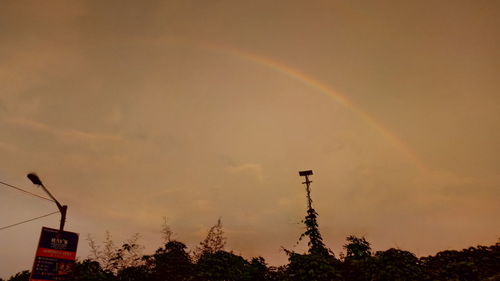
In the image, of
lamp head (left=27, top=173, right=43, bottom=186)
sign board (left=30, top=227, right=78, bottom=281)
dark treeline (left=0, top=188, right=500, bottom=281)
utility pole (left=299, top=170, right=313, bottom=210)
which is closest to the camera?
dark treeline (left=0, top=188, right=500, bottom=281)

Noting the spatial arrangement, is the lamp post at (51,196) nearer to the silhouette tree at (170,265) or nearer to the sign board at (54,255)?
the sign board at (54,255)

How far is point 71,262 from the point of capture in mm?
17406

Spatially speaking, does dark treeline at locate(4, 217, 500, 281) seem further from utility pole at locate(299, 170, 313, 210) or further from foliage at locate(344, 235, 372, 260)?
utility pole at locate(299, 170, 313, 210)

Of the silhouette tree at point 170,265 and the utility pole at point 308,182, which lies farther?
the utility pole at point 308,182

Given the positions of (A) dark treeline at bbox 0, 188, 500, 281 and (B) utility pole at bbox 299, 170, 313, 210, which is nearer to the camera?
(A) dark treeline at bbox 0, 188, 500, 281

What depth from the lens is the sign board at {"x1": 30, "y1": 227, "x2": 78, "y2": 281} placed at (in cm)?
1630

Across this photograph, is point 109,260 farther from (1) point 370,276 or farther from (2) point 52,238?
(1) point 370,276

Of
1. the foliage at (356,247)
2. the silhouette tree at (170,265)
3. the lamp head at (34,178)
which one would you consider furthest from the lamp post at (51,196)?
the foliage at (356,247)

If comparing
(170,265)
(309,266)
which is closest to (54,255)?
(170,265)

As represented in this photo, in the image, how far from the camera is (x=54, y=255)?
55.8ft

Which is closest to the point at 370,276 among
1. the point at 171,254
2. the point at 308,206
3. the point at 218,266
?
the point at 218,266

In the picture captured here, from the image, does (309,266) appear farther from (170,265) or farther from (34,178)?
(34,178)

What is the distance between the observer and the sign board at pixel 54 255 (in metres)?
16.3

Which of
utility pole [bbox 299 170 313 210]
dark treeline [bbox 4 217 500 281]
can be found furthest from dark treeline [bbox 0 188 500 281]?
utility pole [bbox 299 170 313 210]
